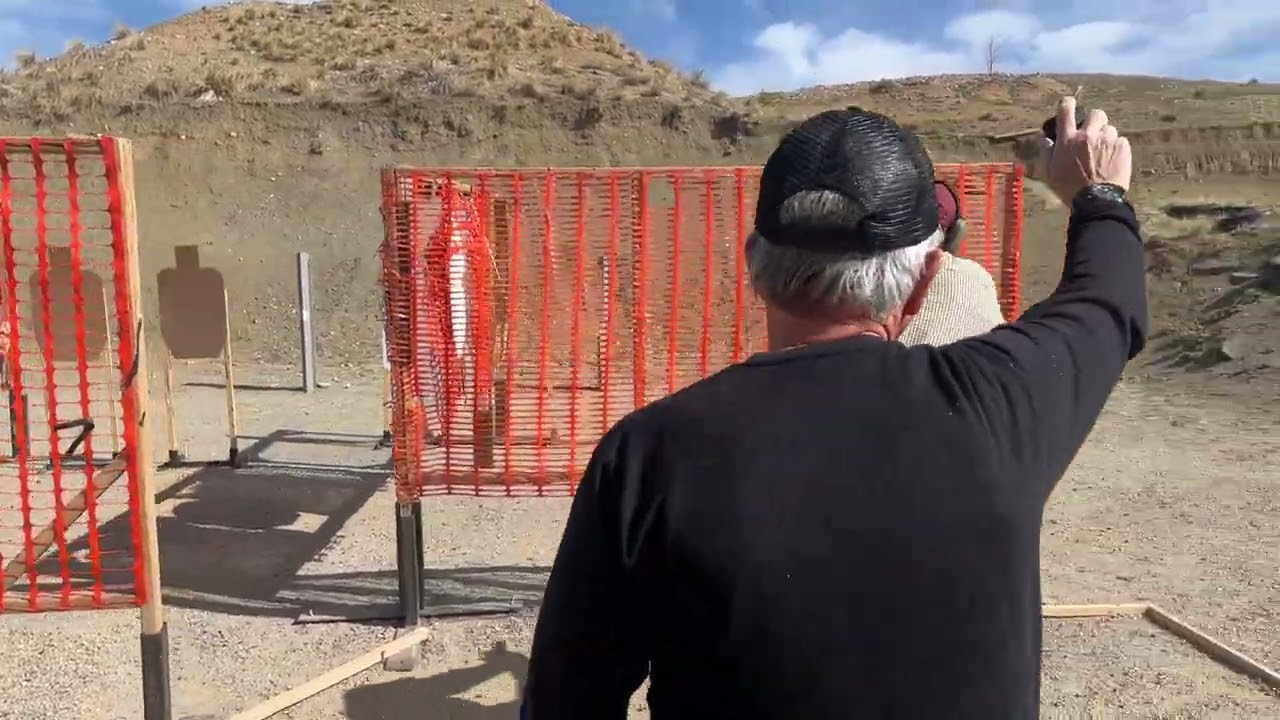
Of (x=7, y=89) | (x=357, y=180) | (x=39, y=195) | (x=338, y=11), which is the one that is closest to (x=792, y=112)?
(x=357, y=180)

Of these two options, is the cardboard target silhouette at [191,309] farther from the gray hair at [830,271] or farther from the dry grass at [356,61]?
the dry grass at [356,61]

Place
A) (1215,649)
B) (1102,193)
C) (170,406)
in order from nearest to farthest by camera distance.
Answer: (1102,193) → (1215,649) → (170,406)

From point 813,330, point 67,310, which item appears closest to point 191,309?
point 67,310

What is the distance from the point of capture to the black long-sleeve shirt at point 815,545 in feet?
3.87

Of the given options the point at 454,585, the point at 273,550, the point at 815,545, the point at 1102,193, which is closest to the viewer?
the point at 815,545

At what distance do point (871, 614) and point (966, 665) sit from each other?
0.15 metres

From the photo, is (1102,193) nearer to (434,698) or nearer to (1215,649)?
(434,698)

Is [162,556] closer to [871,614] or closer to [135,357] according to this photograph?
[135,357]

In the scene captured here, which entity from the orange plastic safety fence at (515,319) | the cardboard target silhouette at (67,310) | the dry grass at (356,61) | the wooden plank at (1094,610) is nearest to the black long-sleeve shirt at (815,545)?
the orange plastic safety fence at (515,319)

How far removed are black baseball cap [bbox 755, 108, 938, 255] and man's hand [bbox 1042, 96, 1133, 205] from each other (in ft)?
1.21

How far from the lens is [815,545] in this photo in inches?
46.4

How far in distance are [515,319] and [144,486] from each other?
2.23 m

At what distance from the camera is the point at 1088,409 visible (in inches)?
53.7

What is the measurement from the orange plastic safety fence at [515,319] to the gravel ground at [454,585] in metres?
0.94
